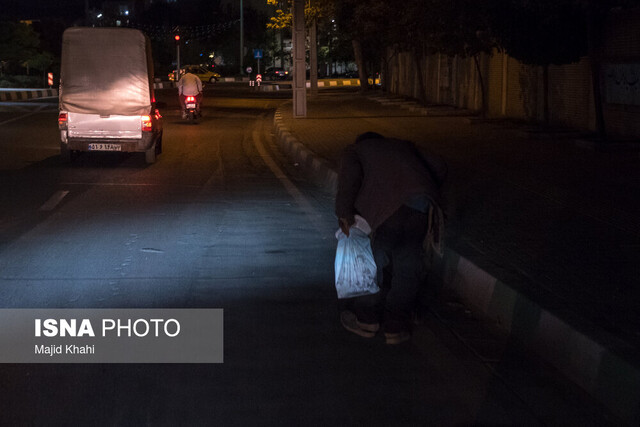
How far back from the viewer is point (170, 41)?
106 m

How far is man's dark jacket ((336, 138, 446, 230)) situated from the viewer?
6.39m

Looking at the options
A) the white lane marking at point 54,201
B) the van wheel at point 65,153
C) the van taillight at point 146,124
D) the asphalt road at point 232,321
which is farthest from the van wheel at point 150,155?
the white lane marking at point 54,201

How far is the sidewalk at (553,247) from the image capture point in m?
6.03

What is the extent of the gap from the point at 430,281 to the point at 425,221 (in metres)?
2.29

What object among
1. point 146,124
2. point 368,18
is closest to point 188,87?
point 368,18

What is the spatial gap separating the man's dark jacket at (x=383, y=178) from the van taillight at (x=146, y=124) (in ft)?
39.2

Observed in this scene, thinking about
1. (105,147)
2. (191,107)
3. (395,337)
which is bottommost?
(395,337)

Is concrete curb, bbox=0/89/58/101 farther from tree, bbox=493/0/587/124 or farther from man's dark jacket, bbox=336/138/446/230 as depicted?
man's dark jacket, bbox=336/138/446/230

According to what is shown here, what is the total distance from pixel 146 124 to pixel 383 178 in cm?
1234

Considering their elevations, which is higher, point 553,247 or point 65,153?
point 65,153

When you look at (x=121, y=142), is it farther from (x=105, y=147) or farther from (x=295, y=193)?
(x=295, y=193)

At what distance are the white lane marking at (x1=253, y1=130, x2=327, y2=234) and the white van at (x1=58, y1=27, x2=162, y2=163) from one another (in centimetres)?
236

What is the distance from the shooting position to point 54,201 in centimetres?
1329

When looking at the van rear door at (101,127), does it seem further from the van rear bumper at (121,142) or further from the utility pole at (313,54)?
the utility pole at (313,54)
